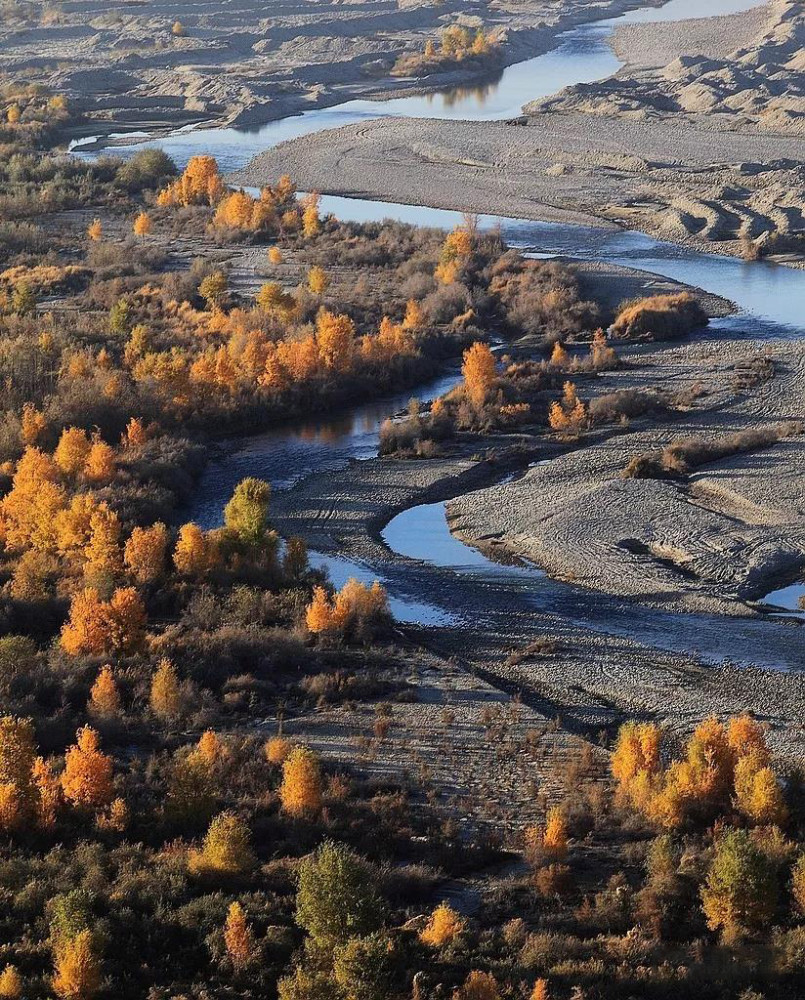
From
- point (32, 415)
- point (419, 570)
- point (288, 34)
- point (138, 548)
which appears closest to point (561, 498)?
point (419, 570)

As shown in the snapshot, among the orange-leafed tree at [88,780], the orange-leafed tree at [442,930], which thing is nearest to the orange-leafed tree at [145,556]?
the orange-leafed tree at [88,780]

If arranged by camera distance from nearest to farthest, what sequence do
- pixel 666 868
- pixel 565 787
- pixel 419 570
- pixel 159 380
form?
pixel 666 868, pixel 565 787, pixel 419 570, pixel 159 380

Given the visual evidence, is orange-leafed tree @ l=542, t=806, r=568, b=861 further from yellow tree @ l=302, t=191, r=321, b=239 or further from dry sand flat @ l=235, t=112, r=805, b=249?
dry sand flat @ l=235, t=112, r=805, b=249

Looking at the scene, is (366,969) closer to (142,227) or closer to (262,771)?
(262,771)

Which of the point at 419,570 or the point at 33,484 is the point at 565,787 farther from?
the point at 33,484

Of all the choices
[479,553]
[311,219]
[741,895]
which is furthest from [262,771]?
[311,219]

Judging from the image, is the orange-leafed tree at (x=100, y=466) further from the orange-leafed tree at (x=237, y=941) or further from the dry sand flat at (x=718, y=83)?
the dry sand flat at (x=718, y=83)
